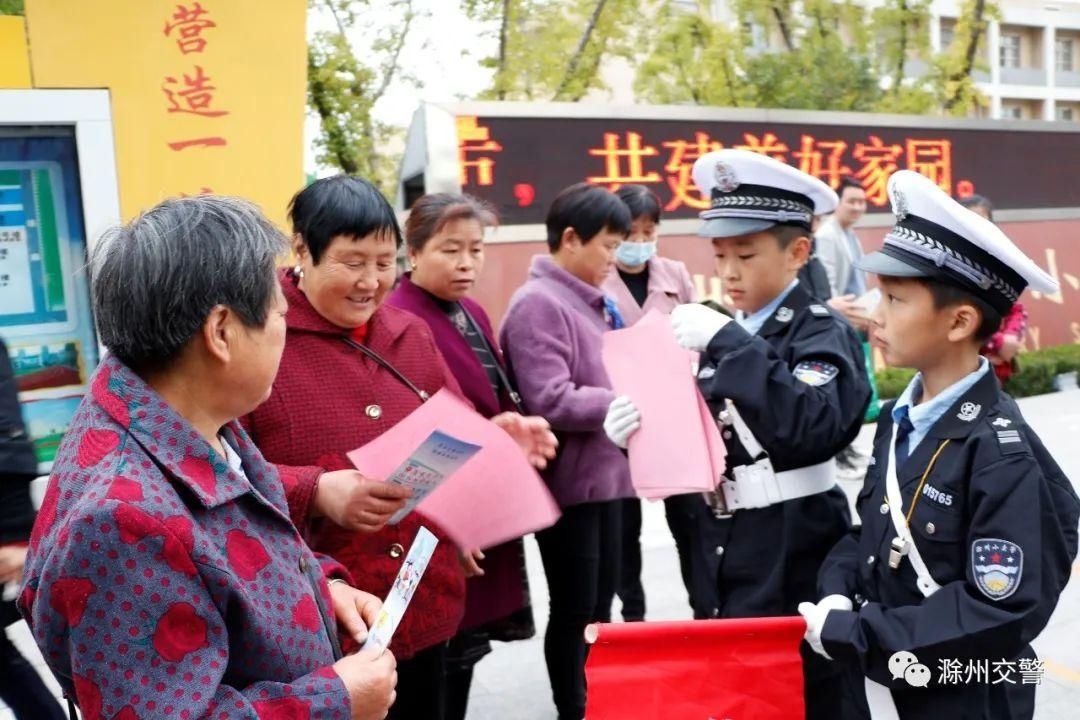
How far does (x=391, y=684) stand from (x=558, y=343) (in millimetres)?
1699

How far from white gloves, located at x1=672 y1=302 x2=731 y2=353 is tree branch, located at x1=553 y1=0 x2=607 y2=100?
30.7 ft

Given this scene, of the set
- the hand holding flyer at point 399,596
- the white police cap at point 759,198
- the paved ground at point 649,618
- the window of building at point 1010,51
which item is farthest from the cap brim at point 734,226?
the window of building at point 1010,51

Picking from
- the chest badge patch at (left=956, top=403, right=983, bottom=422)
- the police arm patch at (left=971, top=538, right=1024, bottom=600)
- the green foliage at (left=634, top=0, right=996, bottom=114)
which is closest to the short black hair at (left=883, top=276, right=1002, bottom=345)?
the chest badge patch at (left=956, top=403, right=983, bottom=422)

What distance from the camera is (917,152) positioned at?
27.6 feet

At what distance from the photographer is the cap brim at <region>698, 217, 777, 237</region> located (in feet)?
6.91

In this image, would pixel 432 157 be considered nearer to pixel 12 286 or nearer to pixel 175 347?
pixel 12 286

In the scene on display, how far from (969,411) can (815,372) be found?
1.39 feet

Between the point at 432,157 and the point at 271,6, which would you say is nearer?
the point at 271,6

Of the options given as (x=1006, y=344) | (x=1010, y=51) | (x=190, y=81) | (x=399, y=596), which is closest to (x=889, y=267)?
(x=399, y=596)

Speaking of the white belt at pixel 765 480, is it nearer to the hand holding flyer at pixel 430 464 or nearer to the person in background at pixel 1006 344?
the hand holding flyer at pixel 430 464

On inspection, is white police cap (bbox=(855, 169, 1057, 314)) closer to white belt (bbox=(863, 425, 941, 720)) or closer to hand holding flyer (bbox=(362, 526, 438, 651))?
white belt (bbox=(863, 425, 941, 720))

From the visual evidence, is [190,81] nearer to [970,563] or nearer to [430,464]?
[430,464]

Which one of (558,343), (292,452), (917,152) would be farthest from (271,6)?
(917,152)

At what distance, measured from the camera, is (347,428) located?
1900 millimetres
